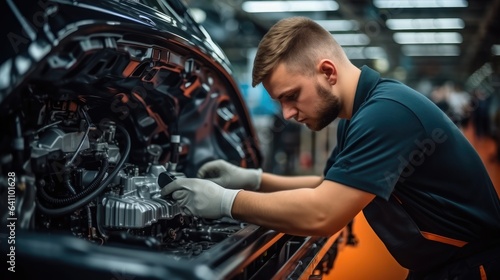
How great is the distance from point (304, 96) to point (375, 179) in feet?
1.37

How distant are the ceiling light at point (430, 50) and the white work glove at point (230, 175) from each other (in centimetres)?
1544

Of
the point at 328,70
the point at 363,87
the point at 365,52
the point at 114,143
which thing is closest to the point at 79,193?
the point at 114,143

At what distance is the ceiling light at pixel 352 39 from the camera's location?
14.5 m

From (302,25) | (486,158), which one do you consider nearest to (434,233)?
(302,25)

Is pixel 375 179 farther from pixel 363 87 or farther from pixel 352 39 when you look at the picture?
pixel 352 39

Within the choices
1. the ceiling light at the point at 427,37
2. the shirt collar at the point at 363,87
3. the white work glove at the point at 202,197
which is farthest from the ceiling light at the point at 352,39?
the white work glove at the point at 202,197

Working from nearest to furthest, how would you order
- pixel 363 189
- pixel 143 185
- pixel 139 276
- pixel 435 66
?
pixel 139 276, pixel 363 189, pixel 143 185, pixel 435 66

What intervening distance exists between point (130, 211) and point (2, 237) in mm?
489

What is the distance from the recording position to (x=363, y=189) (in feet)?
4.95

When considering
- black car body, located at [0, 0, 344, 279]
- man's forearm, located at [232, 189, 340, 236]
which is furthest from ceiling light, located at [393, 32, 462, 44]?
man's forearm, located at [232, 189, 340, 236]

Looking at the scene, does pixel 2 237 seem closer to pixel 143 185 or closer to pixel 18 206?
pixel 18 206

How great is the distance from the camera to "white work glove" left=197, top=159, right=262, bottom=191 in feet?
7.83

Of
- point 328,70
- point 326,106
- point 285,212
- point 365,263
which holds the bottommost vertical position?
point 365,263

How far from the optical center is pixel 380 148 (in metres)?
1.53
